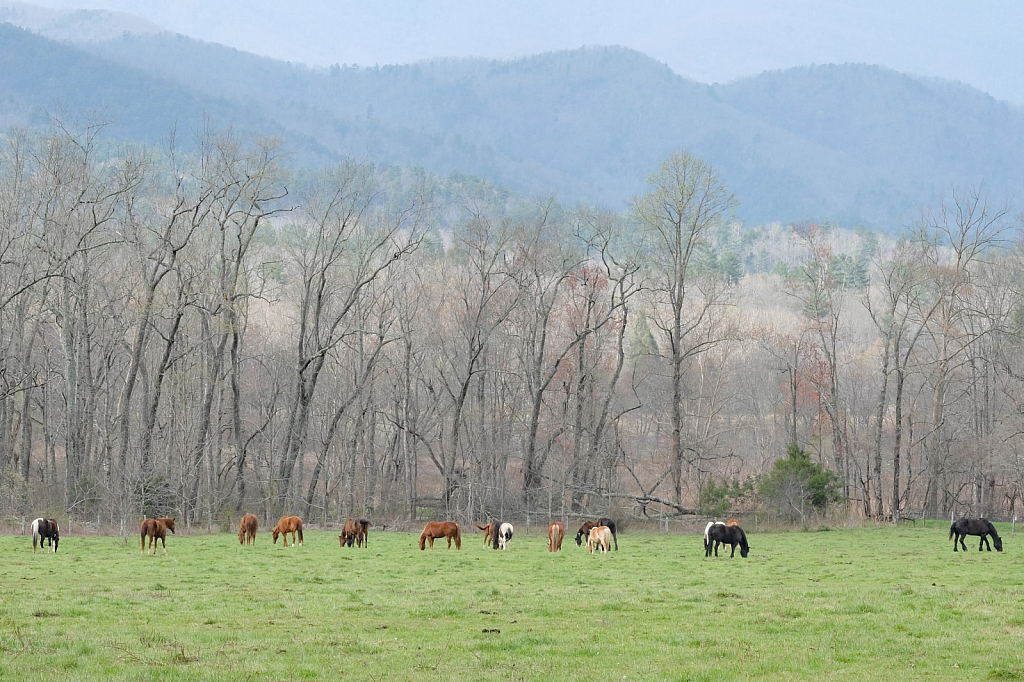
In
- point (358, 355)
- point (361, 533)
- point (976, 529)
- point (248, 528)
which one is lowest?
point (361, 533)

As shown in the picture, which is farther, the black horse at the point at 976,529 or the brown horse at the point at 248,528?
the brown horse at the point at 248,528

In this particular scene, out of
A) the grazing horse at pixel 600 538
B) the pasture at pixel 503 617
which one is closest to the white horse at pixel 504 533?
the grazing horse at pixel 600 538

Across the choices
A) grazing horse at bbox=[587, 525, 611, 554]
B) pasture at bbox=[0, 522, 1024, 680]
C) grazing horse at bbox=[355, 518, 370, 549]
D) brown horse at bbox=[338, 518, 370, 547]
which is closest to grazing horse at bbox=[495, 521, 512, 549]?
grazing horse at bbox=[587, 525, 611, 554]

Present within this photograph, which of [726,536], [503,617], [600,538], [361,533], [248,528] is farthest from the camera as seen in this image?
[361,533]

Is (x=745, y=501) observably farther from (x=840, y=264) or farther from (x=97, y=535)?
(x=840, y=264)

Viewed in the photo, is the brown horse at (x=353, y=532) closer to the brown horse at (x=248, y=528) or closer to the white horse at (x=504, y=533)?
the brown horse at (x=248, y=528)

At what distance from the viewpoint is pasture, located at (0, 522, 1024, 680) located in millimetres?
9312

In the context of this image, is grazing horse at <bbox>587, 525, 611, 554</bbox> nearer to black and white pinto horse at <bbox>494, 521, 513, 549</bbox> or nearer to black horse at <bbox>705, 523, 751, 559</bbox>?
black and white pinto horse at <bbox>494, 521, 513, 549</bbox>

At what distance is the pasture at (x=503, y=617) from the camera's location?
9.31 meters

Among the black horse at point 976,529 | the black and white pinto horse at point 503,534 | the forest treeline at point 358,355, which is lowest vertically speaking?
the black and white pinto horse at point 503,534

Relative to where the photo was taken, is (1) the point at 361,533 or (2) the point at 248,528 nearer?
(2) the point at 248,528

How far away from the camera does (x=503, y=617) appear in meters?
12.8

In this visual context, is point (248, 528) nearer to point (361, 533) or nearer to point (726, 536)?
point (361, 533)

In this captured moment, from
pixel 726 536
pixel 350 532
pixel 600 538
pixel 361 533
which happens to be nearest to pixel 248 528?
pixel 350 532
